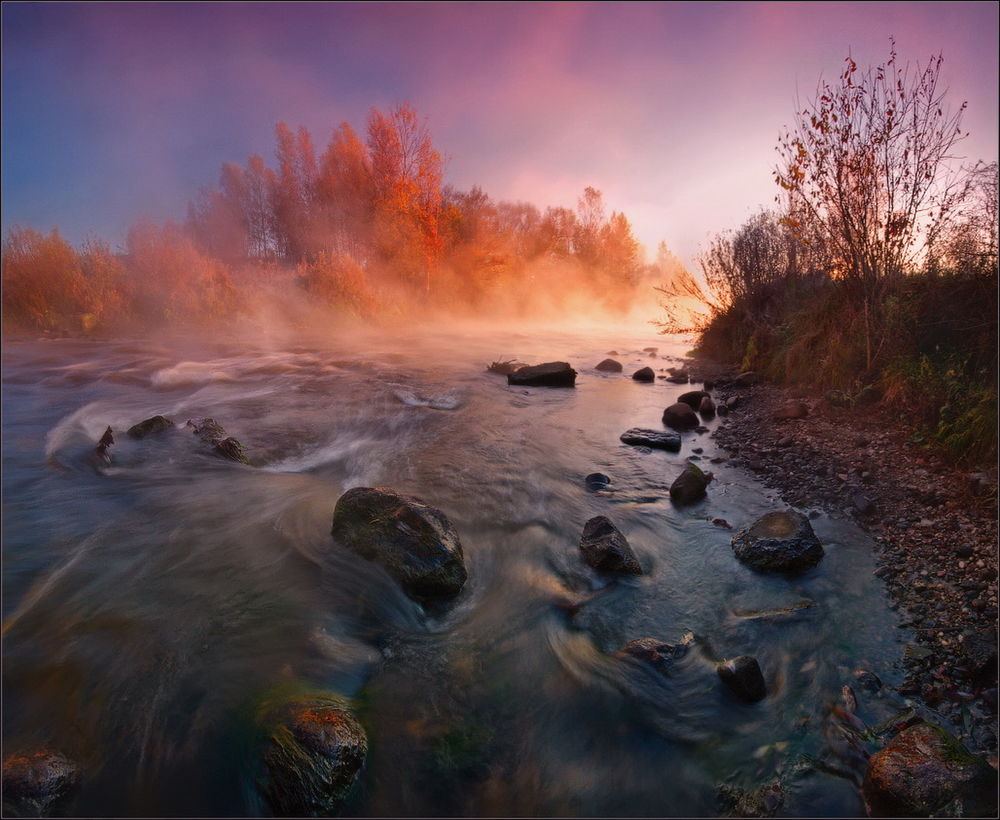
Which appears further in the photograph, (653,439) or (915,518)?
(653,439)

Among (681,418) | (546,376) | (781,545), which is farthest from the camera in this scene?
(546,376)

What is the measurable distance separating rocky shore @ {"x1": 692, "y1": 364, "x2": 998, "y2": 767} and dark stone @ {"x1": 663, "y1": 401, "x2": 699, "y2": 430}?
66 centimetres

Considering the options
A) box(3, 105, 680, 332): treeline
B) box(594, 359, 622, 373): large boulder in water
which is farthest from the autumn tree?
box(594, 359, 622, 373): large boulder in water

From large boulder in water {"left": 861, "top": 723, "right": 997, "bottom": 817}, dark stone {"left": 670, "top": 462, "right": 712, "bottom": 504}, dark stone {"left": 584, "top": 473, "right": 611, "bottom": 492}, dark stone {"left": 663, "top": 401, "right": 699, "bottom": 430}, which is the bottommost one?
large boulder in water {"left": 861, "top": 723, "right": 997, "bottom": 817}

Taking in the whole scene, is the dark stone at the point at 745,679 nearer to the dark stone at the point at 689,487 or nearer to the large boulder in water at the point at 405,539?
the large boulder in water at the point at 405,539

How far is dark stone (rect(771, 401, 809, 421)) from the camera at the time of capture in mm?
8836

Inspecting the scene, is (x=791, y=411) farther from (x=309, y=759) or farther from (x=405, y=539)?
(x=309, y=759)

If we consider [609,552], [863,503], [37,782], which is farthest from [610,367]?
[37,782]

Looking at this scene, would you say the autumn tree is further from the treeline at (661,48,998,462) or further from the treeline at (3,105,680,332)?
the treeline at (661,48,998,462)

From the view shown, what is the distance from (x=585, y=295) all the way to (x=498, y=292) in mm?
12176

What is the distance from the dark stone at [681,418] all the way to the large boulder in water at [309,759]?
331 inches

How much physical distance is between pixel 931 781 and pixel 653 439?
21.0ft

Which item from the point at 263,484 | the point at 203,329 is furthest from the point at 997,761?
the point at 203,329

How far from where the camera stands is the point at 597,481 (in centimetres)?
720
